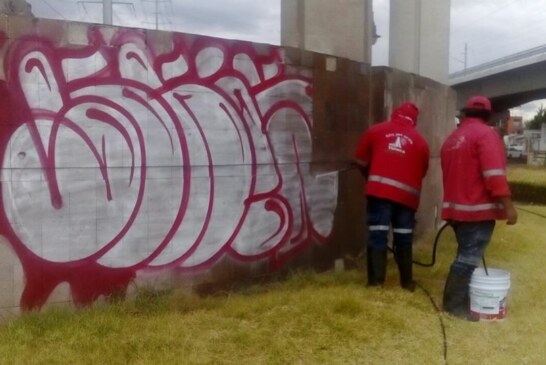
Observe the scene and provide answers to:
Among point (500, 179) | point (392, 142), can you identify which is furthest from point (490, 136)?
point (392, 142)

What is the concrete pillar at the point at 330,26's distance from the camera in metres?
7.54

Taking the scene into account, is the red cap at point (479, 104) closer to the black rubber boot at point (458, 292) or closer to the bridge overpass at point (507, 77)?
the black rubber boot at point (458, 292)

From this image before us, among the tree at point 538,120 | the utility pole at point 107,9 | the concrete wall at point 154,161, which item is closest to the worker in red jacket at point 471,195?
the concrete wall at point 154,161

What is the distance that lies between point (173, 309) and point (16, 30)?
7.53 feet

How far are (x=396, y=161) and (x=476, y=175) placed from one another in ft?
2.55

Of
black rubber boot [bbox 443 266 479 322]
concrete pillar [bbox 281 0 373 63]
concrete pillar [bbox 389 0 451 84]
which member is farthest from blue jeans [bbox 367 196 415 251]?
concrete pillar [bbox 389 0 451 84]

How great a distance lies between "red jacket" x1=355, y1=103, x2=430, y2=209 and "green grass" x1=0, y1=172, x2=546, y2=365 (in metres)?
0.86

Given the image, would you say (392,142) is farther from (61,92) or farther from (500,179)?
(61,92)

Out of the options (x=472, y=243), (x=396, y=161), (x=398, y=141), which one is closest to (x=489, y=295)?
(x=472, y=243)

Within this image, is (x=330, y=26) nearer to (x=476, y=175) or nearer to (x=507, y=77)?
(x=476, y=175)

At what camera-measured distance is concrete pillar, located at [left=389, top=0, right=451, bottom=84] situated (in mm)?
12000

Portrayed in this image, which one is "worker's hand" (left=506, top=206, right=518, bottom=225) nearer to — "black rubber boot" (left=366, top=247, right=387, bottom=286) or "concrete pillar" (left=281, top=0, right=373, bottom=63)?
"black rubber boot" (left=366, top=247, right=387, bottom=286)

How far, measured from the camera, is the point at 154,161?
5.14 metres

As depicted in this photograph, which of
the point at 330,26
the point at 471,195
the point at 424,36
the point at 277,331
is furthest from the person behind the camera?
the point at 424,36
